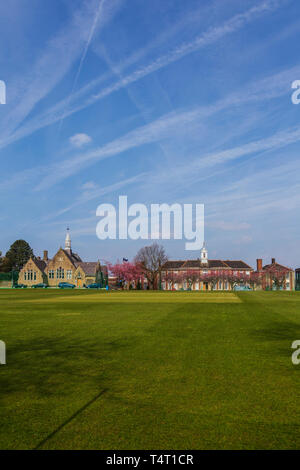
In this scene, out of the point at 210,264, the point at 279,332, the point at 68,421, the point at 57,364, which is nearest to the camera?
the point at 68,421

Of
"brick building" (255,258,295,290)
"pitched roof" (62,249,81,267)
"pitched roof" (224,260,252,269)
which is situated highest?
"pitched roof" (62,249,81,267)

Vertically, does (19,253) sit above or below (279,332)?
above

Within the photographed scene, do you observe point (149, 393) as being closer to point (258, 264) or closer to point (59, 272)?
point (59, 272)

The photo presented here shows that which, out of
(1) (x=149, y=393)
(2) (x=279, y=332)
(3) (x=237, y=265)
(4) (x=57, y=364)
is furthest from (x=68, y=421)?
(3) (x=237, y=265)

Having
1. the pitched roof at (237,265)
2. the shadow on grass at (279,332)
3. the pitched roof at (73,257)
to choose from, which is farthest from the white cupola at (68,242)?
the shadow on grass at (279,332)

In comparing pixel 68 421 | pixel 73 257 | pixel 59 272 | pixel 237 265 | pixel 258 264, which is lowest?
pixel 68 421

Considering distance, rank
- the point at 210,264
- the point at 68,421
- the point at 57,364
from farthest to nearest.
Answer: the point at 210,264 < the point at 57,364 < the point at 68,421

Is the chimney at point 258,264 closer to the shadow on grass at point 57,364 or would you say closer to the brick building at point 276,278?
the brick building at point 276,278

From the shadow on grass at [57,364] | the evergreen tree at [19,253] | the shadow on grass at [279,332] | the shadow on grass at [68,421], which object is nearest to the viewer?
the shadow on grass at [68,421]

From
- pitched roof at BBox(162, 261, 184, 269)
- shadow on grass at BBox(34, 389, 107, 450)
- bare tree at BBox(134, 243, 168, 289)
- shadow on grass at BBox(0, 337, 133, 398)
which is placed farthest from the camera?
pitched roof at BBox(162, 261, 184, 269)

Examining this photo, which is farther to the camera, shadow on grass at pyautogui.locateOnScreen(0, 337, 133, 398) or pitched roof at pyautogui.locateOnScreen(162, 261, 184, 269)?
pitched roof at pyautogui.locateOnScreen(162, 261, 184, 269)

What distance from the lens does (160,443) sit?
572 centimetres

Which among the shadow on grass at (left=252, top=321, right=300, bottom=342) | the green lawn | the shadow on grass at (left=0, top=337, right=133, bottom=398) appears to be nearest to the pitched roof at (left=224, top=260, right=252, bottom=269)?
the shadow on grass at (left=252, top=321, right=300, bottom=342)

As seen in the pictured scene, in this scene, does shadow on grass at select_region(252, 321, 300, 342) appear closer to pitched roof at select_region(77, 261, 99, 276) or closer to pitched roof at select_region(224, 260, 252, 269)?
pitched roof at select_region(77, 261, 99, 276)
